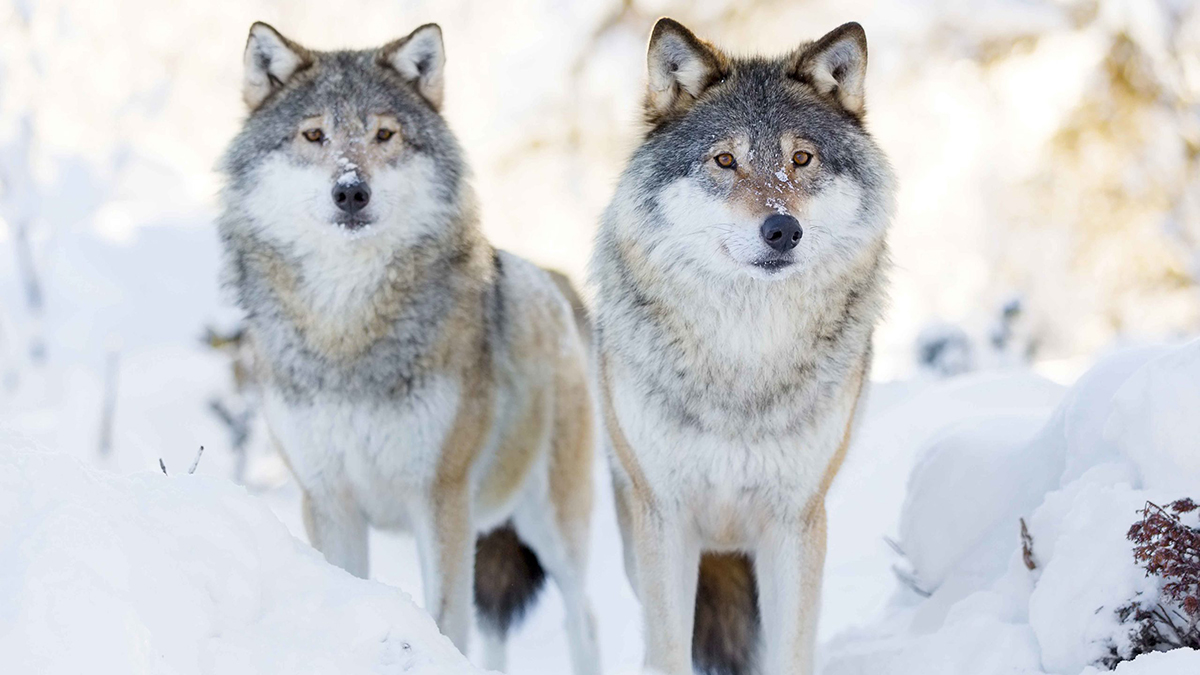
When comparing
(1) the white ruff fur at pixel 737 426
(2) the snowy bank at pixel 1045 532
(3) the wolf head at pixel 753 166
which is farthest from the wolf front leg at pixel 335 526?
(2) the snowy bank at pixel 1045 532

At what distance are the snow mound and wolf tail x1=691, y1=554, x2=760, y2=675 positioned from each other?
5.02 feet

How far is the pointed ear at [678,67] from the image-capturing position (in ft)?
11.7

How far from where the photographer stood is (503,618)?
16.6ft

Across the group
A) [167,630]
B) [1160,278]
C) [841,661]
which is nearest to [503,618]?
[841,661]

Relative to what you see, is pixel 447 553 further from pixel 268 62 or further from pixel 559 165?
pixel 559 165

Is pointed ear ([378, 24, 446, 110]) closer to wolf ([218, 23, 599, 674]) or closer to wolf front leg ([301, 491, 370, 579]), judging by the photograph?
wolf ([218, 23, 599, 674])

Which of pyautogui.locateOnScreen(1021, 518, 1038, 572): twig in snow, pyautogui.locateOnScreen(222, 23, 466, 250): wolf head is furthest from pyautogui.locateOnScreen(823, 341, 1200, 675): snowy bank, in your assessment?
pyautogui.locateOnScreen(222, 23, 466, 250): wolf head

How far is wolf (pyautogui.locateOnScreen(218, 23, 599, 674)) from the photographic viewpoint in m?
3.96

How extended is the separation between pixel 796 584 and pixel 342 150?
7.23ft

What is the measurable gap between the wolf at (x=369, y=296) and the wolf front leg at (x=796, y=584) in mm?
1248

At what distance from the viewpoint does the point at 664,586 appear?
140 inches

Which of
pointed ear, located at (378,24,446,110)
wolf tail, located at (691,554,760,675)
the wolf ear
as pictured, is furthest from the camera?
pointed ear, located at (378,24,446,110)

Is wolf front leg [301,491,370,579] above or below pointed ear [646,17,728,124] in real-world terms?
below

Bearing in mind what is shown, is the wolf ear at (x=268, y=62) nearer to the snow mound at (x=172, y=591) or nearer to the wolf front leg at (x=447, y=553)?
the wolf front leg at (x=447, y=553)
